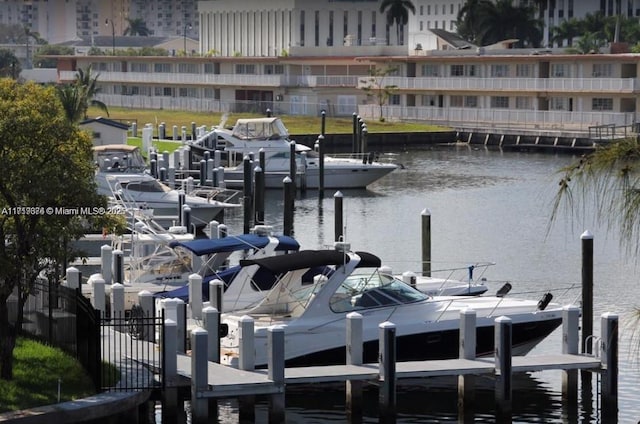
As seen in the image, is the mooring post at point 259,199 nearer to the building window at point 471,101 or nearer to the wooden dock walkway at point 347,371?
the wooden dock walkway at point 347,371

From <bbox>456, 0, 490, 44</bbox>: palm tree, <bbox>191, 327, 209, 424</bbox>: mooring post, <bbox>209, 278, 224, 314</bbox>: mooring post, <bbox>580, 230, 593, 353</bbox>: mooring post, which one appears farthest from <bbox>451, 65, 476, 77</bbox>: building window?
<bbox>191, 327, 209, 424</bbox>: mooring post

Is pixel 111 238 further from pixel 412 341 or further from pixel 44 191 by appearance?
pixel 44 191

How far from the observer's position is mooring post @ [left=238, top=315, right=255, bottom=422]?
2641 centimetres

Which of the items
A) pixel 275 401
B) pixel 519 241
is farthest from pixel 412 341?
pixel 519 241

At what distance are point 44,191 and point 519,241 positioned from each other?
104 feet

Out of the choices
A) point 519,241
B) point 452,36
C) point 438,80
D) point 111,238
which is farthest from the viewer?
point 452,36

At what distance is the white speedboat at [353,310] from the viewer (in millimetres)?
28984

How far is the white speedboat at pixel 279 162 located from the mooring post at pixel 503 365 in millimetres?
43793

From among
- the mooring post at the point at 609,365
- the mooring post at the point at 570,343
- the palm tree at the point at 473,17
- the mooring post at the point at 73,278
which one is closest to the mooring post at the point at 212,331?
the mooring post at the point at 73,278

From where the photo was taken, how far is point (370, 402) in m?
28.7

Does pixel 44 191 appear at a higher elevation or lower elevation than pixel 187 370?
higher

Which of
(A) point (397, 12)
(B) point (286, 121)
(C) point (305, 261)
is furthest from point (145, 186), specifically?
(A) point (397, 12)

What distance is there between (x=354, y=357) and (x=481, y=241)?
2718 centimetres

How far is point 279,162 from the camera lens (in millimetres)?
72062
